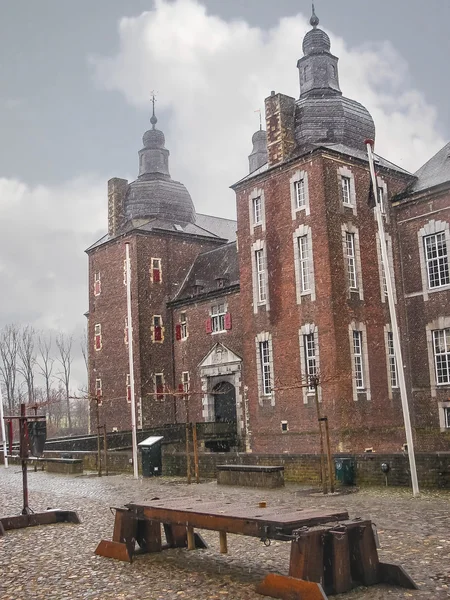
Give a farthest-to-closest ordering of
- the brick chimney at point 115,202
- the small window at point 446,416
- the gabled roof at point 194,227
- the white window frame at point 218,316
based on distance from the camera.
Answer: the brick chimney at point 115,202 → the gabled roof at point 194,227 → the white window frame at point 218,316 → the small window at point 446,416

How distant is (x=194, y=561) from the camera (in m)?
8.12

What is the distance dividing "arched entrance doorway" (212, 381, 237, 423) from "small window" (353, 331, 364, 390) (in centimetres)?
893

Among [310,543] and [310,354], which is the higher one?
[310,354]

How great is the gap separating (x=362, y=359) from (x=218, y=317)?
33.3ft

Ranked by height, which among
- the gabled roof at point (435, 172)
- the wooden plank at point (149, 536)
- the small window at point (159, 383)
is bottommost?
the wooden plank at point (149, 536)

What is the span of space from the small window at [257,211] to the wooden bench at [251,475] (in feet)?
44.5

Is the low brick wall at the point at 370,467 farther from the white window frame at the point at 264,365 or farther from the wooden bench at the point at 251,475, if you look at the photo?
the white window frame at the point at 264,365

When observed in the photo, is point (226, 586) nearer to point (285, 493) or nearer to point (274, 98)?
point (285, 493)

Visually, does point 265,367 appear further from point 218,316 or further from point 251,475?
point 251,475

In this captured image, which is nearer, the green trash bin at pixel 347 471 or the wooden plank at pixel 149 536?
the wooden plank at pixel 149 536

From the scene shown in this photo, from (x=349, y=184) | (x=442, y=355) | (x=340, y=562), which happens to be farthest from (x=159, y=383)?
(x=340, y=562)

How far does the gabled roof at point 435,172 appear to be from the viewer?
27.6 m

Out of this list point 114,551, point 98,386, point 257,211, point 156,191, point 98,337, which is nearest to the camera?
point 114,551

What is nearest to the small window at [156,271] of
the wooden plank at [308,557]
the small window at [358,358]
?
the small window at [358,358]
